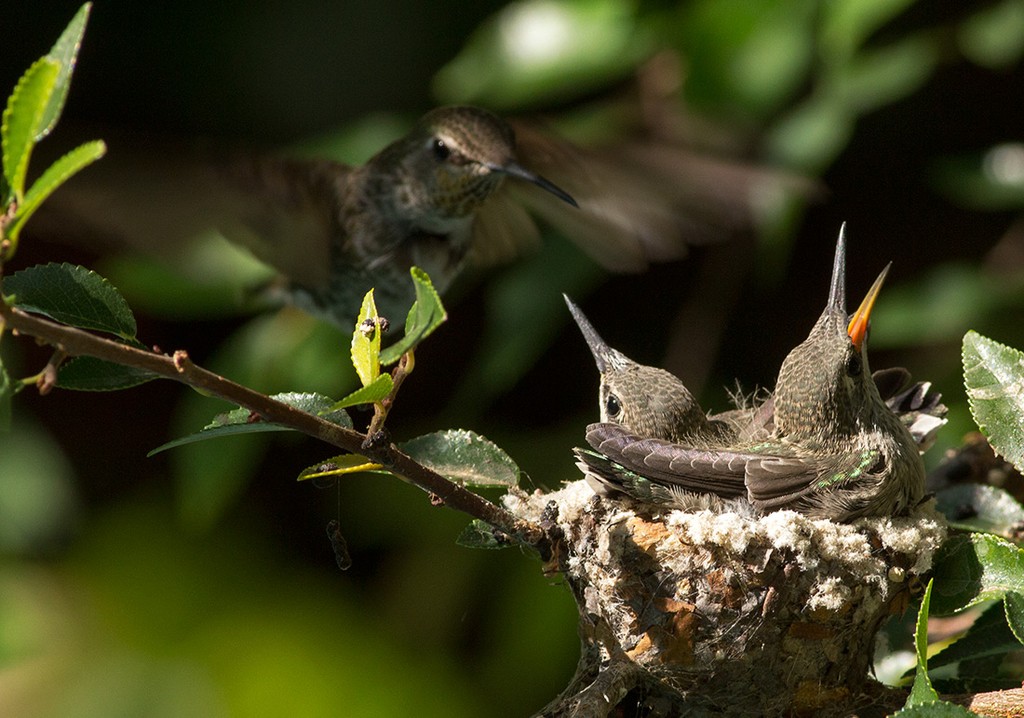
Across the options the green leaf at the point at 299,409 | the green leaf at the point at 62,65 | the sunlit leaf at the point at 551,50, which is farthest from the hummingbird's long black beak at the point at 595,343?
the green leaf at the point at 62,65

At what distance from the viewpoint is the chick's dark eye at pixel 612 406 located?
2.69 meters

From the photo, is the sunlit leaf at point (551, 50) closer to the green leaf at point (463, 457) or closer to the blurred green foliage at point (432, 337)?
the blurred green foliage at point (432, 337)

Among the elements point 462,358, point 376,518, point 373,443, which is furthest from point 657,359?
point 373,443

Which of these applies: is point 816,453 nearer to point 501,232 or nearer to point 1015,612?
point 1015,612

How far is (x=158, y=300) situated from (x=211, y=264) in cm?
39

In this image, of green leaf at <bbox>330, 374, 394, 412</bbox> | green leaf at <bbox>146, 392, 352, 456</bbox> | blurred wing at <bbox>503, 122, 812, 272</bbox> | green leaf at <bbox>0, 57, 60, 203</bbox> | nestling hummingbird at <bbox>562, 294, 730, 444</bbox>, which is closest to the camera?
green leaf at <bbox>0, 57, 60, 203</bbox>

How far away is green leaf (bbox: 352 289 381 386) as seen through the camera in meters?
1.36

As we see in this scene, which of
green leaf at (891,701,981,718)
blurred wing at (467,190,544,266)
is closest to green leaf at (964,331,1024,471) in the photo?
green leaf at (891,701,981,718)

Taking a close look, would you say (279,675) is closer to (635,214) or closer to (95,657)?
(95,657)

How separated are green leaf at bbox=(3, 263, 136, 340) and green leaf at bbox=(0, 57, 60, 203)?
22 centimetres

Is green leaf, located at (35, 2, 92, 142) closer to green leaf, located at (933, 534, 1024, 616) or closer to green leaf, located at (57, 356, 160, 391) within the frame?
green leaf, located at (57, 356, 160, 391)

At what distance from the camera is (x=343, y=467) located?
1412 millimetres

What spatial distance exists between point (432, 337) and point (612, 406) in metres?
1.79

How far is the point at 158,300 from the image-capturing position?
11.0 feet
